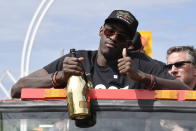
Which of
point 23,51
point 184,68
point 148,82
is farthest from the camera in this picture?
point 23,51

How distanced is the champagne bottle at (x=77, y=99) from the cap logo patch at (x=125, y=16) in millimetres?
1015

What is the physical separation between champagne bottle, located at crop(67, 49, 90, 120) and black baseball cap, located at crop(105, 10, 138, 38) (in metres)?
0.97

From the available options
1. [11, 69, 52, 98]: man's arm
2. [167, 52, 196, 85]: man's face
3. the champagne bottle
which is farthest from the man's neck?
[167, 52, 196, 85]: man's face

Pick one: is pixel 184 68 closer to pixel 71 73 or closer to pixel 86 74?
pixel 86 74

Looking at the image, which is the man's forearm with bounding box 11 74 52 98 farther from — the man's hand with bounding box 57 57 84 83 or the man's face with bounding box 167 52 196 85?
the man's face with bounding box 167 52 196 85

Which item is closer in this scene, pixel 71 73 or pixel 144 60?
pixel 71 73

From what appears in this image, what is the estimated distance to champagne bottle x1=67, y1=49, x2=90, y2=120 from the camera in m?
5.21

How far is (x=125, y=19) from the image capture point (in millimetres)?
6188

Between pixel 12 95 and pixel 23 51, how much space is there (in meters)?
11.1

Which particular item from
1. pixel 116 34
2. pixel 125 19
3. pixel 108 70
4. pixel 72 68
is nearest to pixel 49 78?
pixel 72 68

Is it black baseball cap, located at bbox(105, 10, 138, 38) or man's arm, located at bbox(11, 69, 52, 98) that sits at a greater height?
black baseball cap, located at bbox(105, 10, 138, 38)

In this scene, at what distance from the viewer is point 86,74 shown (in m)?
5.99

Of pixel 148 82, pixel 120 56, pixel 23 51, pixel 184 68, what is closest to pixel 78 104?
pixel 148 82

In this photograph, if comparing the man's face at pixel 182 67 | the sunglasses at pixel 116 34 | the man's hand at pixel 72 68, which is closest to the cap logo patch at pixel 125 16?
the sunglasses at pixel 116 34
